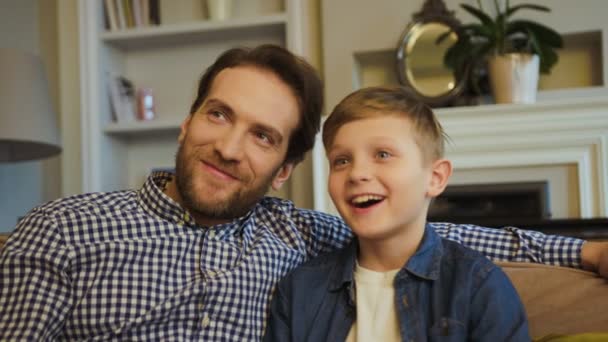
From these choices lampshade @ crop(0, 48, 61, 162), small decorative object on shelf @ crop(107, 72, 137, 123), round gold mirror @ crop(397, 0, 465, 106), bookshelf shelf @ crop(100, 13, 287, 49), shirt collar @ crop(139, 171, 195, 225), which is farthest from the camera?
small decorative object on shelf @ crop(107, 72, 137, 123)

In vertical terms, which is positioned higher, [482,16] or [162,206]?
[482,16]

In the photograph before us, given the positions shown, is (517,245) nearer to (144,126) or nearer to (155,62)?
(144,126)

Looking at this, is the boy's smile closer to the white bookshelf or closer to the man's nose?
the man's nose

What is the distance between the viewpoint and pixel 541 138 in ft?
10.0

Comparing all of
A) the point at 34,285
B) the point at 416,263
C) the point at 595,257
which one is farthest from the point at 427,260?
the point at 34,285

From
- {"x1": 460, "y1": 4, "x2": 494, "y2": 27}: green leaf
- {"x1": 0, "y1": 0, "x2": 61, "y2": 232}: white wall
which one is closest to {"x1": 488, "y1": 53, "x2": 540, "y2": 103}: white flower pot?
{"x1": 460, "y1": 4, "x2": 494, "y2": 27}: green leaf

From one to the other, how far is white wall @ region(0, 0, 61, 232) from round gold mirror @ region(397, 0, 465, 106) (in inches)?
82.4

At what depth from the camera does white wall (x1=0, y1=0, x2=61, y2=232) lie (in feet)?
12.2

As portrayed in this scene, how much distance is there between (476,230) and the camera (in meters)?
1.40

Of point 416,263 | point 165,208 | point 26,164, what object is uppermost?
point 26,164

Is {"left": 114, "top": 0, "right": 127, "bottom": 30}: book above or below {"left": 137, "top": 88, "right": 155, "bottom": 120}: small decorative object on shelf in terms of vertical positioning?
above

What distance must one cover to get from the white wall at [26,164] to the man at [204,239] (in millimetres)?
2645

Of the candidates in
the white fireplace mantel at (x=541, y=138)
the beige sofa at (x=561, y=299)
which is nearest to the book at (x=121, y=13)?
the white fireplace mantel at (x=541, y=138)

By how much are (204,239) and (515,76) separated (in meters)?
2.16
